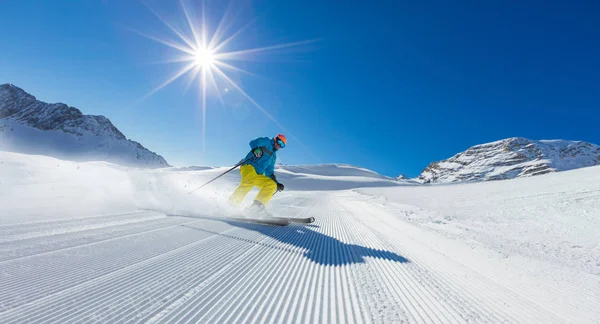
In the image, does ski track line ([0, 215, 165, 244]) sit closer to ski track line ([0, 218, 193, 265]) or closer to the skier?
ski track line ([0, 218, 193, 265])

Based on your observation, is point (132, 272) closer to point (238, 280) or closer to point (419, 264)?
point (238, 280)

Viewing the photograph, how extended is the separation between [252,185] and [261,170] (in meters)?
0.47

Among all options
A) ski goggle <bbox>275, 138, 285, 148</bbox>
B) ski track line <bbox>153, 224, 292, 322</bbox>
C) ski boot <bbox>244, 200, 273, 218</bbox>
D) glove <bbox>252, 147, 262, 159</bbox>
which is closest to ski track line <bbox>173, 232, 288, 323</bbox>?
ski track line <bbox>153, 224, 292, 322</bbox>

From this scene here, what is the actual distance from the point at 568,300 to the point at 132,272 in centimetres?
356

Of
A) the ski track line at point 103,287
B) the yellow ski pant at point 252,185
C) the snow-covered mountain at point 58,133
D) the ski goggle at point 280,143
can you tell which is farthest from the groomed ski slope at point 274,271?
the snow-covered mountain at point 58,133

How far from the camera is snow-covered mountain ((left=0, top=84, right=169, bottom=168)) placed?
111750 millimetres

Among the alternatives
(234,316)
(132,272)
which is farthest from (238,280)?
(132,272)

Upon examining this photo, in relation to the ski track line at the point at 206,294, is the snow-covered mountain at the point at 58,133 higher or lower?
higher

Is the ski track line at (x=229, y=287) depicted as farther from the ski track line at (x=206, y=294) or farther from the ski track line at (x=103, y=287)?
the ski track line at (x=103, y=287)

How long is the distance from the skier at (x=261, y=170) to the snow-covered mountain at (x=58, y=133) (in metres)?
128

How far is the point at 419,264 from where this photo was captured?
3.04m

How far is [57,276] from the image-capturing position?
186 cm

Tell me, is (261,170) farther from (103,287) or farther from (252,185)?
(103,287)

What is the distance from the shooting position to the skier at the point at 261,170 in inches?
265
